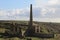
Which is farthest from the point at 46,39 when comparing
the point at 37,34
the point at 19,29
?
the point at 19,29

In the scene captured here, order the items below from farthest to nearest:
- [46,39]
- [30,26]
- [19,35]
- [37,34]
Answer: [30,26]
[37,34]
[19,35]
[46,39]

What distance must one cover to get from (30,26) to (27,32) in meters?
1.15

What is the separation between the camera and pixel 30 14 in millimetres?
24516

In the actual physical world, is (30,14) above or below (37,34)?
above

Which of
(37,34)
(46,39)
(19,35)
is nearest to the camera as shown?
(46,39)

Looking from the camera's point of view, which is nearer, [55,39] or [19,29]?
[55,39]

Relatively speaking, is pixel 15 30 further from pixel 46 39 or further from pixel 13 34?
pixel 46 39

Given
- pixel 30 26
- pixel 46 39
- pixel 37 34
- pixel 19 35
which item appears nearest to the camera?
pixel 46 39

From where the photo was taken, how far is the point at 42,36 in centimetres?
2128

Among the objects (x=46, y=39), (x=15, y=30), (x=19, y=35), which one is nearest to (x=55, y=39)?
(x=46, y=39)

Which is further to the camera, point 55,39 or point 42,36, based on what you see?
point 42,36

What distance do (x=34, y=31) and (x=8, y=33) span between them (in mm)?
3583

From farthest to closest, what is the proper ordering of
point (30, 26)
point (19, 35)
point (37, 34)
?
point (30, 26) → point (37, 34) → point (19, 35)

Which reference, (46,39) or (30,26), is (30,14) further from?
(46,39)
